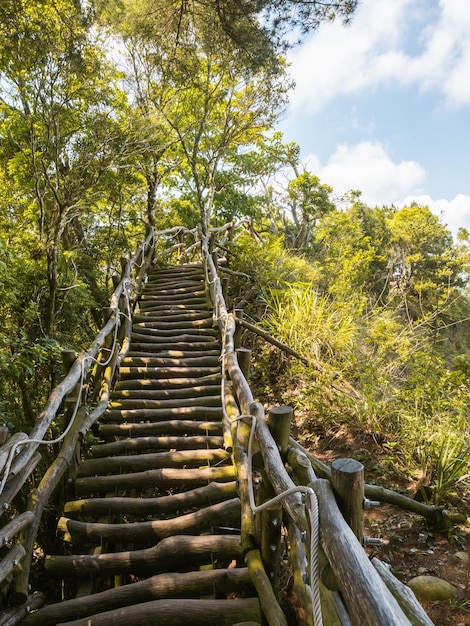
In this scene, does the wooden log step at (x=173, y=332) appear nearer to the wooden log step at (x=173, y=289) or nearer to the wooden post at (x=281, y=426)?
the wooden log step at (x=173, y=289)

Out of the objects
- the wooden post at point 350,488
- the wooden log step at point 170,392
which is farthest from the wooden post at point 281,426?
the wooden log step at point 170,392

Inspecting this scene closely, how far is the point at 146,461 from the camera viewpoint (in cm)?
336

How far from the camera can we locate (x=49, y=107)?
5.98m

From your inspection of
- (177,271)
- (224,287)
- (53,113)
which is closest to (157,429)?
(224,287)

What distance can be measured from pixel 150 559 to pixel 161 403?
1.87 meters

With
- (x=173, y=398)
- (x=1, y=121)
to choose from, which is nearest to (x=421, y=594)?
(x=173, y=398)

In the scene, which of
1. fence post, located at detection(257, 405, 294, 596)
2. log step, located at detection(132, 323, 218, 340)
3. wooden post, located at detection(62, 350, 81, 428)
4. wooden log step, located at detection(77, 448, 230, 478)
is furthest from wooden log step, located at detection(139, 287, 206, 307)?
fence post, located at detection(257, 405, 294, 596)

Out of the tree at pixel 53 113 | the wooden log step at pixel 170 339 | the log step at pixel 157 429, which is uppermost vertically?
the tree at pixel 53 113

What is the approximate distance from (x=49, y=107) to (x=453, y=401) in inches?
261

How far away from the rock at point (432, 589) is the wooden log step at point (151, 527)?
4.32 ft

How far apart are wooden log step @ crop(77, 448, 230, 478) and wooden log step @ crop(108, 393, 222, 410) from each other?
2.68 feet

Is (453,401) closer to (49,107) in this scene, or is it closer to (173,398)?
(173,398)

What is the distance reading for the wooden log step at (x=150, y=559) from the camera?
2508 millimetres

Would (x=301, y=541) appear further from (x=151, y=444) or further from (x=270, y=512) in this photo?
(x=151, y=444)
